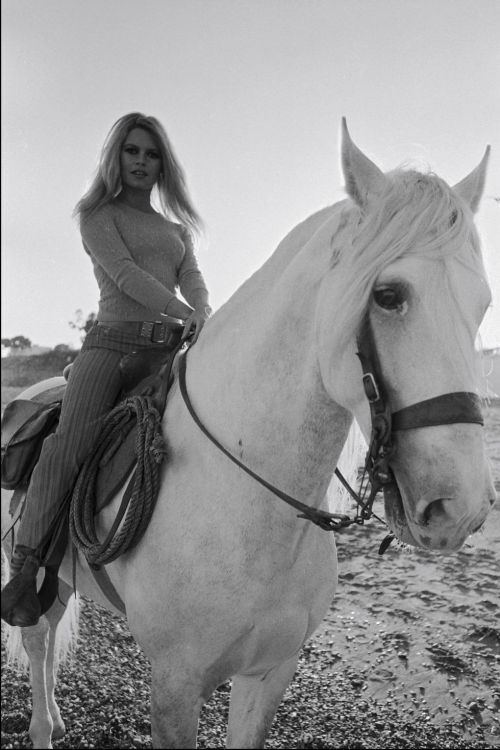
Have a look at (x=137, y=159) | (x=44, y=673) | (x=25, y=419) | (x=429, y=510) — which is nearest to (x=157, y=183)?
(x=137, y=159)

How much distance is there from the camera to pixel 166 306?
229 centimetres

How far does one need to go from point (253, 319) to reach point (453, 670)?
285 cm

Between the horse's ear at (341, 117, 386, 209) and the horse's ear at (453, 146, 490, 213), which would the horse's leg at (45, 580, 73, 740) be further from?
the horse's ear at (453, 146, 490, 213)

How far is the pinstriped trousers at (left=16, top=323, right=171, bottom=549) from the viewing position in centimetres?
230

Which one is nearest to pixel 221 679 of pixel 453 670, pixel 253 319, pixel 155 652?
pixel 155 652

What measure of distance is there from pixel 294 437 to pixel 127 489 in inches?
28.6

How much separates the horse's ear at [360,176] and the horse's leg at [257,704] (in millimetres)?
1712

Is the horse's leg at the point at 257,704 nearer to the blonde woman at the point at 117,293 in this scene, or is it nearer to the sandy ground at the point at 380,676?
the blonde woman at the point at 117,293

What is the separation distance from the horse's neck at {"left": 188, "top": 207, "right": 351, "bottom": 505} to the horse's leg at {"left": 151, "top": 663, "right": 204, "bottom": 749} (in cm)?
76

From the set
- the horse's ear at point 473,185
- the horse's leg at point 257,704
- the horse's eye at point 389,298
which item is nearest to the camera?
the horse's eye at point 389,298

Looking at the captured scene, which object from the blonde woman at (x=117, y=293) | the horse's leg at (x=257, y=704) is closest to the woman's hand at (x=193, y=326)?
the blonde woman at (x=117, y=293)

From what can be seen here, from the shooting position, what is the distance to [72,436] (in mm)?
2318

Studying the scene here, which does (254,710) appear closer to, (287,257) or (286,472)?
(286,472)

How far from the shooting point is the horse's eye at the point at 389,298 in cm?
138
